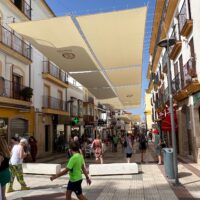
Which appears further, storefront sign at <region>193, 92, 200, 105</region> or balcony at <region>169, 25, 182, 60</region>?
balcony at <region>169, 25, 182, 60</region>

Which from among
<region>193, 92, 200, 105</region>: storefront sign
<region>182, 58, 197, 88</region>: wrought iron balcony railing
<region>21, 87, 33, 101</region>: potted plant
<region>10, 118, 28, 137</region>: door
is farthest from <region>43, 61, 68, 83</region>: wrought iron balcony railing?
<region>193, 92, 200, 105</region>: storefront sign

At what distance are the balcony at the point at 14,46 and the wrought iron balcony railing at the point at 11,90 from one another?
1672 mm

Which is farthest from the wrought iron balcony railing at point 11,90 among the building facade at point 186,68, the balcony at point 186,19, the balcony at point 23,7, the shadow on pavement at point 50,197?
the balcony at point 186,19

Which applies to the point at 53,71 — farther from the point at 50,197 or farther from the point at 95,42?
the point at 50,197

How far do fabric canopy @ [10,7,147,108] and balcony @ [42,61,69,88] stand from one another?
15.3ft

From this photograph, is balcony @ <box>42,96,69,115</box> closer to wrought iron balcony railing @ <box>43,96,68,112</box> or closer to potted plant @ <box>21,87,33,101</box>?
wrought iron balcony railing @ <box>43,96,68,112</box>

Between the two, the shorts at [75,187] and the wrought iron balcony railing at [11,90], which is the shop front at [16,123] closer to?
the wrought iron balcony railing at [11,90]

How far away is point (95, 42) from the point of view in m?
12.3

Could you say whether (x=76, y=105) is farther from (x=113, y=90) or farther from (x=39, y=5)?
(x=39, y=5)

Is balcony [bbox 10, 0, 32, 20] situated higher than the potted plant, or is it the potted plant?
balcony [bbox 10, 0, 32, 20]

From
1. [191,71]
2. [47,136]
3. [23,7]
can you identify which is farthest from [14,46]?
[191,71]

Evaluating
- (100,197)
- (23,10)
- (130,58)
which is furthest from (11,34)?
(100,197)

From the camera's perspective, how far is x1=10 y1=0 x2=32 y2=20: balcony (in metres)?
19.2

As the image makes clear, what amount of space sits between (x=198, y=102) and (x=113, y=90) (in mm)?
9310
